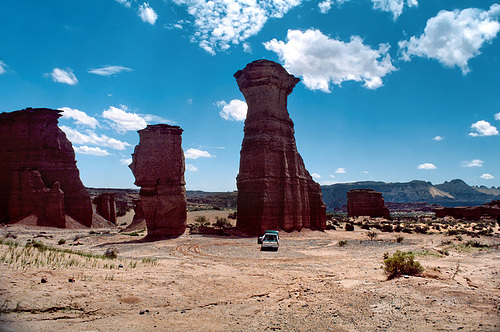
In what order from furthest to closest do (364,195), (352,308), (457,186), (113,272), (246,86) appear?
(457,186) → (364,195) → (246,86) → (113,272) → (352,308)

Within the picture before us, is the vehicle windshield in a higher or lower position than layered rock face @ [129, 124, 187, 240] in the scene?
lower

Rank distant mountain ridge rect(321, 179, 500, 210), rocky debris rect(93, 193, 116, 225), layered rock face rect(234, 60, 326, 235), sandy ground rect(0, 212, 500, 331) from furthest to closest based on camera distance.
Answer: distant mountain ridge rect(321, 179, 500, 210)
rocky debris rect(93, 193, 116, 225)
layered rock face rect(234, 60, 326, 235)
sandy ground rect(0, 212, 500, 331)

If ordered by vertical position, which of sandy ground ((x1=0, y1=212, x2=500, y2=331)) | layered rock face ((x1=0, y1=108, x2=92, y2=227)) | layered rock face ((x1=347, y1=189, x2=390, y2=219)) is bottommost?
sandy ground ((x1=0, y1=212, x2=500, y2=331))

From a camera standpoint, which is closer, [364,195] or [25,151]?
[25,151]

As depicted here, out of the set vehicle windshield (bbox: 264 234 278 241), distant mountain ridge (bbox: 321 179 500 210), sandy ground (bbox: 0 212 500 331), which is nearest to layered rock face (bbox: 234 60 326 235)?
vehicle windshield (bbox: 264 234 278 241)

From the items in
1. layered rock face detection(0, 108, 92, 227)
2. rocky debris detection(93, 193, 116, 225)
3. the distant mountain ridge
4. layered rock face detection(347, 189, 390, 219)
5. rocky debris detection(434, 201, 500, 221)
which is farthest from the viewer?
the distant mountain ridge

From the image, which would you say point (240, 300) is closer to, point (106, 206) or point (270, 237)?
point (270, 237)

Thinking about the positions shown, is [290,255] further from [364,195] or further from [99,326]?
[364,195]

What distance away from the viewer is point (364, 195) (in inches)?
2296

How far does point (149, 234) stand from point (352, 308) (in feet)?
67.1

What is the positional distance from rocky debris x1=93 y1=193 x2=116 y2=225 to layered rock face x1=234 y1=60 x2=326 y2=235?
2215 cm

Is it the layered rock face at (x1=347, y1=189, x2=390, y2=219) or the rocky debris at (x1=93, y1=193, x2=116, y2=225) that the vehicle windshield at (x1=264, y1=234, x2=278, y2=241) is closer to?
the rocky debris at (x1=93, y1=193, x2=116, y2=225)

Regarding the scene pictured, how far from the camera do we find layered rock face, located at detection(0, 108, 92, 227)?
34906mm

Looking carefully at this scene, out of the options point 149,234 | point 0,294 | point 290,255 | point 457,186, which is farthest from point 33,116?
point 457,186
